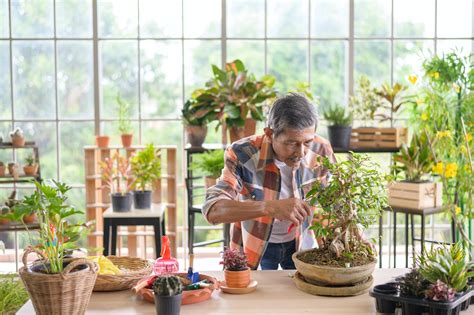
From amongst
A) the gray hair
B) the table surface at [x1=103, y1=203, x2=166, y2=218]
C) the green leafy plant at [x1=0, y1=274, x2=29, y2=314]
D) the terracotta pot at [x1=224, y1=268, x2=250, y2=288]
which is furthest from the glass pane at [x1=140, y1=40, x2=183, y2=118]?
the terracotta pot at [x1=224, y1=268, x2=250, y2=288]

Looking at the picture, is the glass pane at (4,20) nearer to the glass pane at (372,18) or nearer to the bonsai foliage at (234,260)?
the glass pane at (372,18)

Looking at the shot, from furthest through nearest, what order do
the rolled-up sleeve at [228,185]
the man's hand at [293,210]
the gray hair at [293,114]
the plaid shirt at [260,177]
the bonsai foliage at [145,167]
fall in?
the bonsai foliage at [145,167] < the plaid shirt at [260,177] < the rolled-up sleeve at [228,185] < the gray hair at [293,114] < the man's hand at [293,210]

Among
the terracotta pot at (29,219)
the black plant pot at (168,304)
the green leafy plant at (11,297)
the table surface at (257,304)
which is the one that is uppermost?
the black plant pot at (168,304)

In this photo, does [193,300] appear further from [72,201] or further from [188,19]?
[72,201]

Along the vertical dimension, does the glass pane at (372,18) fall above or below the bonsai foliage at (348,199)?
above

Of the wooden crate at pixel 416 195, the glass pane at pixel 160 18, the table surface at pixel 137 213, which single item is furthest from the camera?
the glass pane at pixel 160 18

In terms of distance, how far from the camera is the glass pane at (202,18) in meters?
6.26

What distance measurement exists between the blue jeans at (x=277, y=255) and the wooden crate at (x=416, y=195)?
6.16 feet

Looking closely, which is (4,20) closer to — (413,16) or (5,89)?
(5,89)

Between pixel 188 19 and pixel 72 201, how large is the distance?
2.76 m

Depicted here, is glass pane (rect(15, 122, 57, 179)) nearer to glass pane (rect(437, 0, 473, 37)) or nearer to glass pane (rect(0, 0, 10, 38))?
glass pane (rect(0, 0, 10, 38))

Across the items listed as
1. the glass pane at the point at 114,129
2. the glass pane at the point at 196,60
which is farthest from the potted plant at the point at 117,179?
the glass pane at the point at 196,60

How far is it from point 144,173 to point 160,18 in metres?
1.70

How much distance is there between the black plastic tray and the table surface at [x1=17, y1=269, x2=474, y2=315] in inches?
4.2
